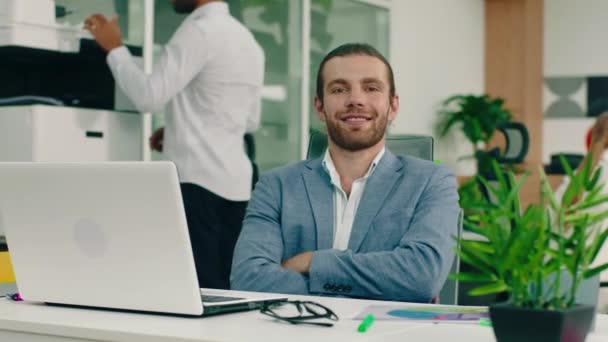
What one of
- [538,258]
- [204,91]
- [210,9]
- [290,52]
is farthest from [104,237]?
[290,52]

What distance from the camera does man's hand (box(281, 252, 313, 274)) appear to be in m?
2.30

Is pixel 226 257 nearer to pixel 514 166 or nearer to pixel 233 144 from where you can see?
pixel 233 144

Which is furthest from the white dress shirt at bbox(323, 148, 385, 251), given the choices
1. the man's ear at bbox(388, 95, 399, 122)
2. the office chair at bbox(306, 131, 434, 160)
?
the office chair at bbox(306, 131, 434, 160)

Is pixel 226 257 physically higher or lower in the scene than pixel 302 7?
lower

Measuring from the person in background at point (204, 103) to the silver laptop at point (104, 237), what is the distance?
1.88 meters

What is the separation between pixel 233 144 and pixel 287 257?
1482 millimetres

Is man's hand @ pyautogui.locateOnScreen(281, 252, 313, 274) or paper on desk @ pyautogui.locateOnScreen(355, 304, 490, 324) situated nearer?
paper on desk @ pyautogui.locateOnScreen(355, 304, 490, 324)

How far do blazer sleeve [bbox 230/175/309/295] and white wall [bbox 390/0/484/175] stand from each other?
15.5ft

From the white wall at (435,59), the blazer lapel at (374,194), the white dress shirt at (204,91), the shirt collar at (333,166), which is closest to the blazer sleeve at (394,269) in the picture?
the blazer lapel at (374,194)

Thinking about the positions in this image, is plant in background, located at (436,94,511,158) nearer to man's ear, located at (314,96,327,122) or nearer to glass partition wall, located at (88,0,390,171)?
glass partition wall, located at (88,0,390,171)

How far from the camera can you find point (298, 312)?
168cm

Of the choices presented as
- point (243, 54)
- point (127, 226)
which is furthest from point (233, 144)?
point (127, 226)

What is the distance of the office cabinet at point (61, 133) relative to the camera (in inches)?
144

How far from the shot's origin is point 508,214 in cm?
124
